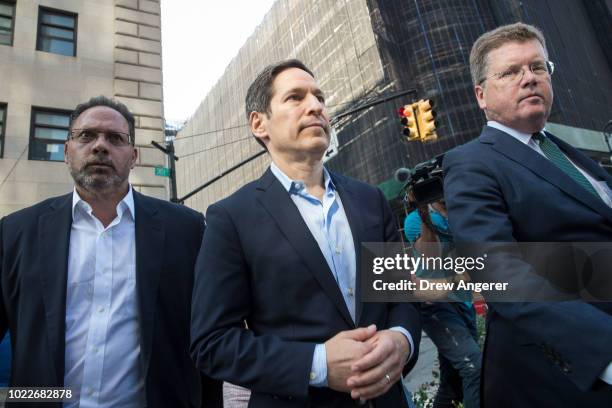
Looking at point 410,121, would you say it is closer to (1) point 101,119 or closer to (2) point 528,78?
(2) point 528,78

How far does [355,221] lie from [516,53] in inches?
50.1

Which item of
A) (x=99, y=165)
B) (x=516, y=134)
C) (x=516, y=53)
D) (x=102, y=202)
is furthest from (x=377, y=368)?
(x=99, y=165)

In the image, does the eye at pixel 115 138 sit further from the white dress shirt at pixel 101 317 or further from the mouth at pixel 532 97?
the mouth at pixel 532 97

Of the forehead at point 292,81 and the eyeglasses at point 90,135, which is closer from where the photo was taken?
the forehead at point 292,81

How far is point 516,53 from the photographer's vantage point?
6.73ft

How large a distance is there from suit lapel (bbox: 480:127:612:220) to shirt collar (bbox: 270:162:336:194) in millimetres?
846

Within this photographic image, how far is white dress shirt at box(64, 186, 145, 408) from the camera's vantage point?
210 centimetres

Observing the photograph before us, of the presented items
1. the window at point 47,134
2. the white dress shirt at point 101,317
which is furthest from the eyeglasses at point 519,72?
the window at point 47,134

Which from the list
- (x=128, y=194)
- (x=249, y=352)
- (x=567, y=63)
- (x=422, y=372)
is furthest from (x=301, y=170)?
(x=567, y=63)

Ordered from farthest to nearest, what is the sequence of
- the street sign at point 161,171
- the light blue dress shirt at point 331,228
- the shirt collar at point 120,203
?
1. the street sign at point 161,171
2. the shirt collar at point 120,203
3. the light blue dress shirt at point 331,228

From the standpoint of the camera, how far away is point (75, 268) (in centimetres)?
231

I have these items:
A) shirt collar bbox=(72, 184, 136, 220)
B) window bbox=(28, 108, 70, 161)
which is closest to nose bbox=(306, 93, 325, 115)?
shirt collar bbox=(72, 184, 136, 220)

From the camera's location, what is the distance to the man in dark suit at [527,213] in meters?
1.35

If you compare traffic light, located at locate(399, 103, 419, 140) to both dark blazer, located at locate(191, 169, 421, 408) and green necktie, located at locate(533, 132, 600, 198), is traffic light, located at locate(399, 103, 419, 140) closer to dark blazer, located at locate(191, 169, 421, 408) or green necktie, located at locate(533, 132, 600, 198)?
green necktie, located at locate(533, 132, 600, 198)
